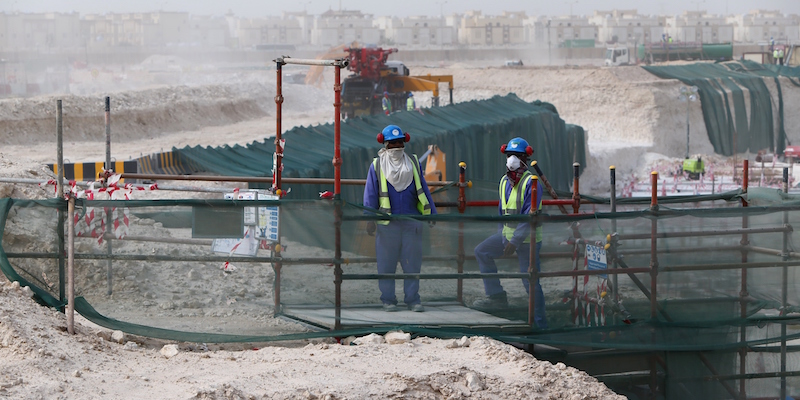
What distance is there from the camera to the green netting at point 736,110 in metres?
35.5

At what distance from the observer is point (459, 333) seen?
694 cm

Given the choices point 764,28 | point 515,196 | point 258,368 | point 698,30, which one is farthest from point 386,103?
point 764,28

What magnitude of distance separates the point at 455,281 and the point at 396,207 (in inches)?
31.0

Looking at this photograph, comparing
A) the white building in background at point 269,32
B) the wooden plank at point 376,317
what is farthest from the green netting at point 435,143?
the white building in background at point 269,32

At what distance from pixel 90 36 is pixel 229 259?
135m

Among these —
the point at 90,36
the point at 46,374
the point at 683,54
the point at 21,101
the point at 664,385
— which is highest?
the point at 90,36

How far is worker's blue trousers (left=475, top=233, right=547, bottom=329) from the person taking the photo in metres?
7.02

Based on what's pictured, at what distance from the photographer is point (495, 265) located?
7.14 meters

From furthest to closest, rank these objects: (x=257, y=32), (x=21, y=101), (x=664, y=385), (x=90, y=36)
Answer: (x=257, y=32)
(x=90, y=36)
(x=21, y=101)
(x=664, y=385)

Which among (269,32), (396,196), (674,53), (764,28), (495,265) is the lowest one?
(495,265)

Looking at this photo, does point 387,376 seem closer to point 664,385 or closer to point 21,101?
point 664,385

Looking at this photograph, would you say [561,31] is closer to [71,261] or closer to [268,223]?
[268,223]

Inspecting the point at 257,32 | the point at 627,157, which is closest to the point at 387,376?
the point at 627,157

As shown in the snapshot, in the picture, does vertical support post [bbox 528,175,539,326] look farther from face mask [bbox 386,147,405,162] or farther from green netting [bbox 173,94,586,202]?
green netting [bbox 173,94,586,202]
